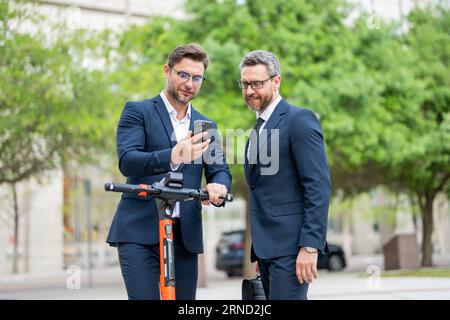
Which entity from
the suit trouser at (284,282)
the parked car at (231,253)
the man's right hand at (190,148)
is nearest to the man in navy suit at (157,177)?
the man's right hand at (190,148)

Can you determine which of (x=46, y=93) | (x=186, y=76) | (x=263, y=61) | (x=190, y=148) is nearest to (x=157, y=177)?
(x=186, y=76)

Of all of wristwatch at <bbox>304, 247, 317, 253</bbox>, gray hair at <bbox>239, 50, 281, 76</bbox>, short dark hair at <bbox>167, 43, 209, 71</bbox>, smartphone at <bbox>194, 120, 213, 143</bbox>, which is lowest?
wristwatch at <bbox>304, 247, 317, 253</bbox>

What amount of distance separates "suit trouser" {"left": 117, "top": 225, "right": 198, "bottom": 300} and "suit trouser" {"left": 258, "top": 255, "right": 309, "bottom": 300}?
1.62 feet

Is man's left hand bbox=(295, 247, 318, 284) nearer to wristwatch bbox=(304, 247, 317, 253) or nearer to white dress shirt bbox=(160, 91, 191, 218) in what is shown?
wristwatch bbox=(304, 247, 317, 253)

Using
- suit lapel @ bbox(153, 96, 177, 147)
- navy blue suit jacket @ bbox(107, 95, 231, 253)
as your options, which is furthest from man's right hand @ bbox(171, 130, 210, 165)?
suit lapel @ bbox(153, 96, 177, 147)

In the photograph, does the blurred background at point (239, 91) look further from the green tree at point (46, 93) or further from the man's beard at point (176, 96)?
the man's beard at point (176, 96)

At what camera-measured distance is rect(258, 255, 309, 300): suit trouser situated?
340cm

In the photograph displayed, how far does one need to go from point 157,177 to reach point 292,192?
2.38 feet

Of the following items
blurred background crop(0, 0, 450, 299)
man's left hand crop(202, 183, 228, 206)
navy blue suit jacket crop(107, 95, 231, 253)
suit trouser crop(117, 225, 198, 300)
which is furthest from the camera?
blurred background crop(0, 0, 450, 299)

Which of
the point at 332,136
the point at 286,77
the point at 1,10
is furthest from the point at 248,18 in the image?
the point at 1,10

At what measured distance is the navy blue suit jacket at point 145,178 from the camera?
11.8 feet

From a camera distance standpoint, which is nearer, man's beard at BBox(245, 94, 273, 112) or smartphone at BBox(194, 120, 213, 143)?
smartphone at BBox(194, 120, 213, 143)

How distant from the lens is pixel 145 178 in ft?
12.2

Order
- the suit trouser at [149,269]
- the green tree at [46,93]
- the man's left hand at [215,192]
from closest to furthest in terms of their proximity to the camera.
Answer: the man's left hand at [215,192] < the suit trouser at [149,269] < the green tree at [46,93]
